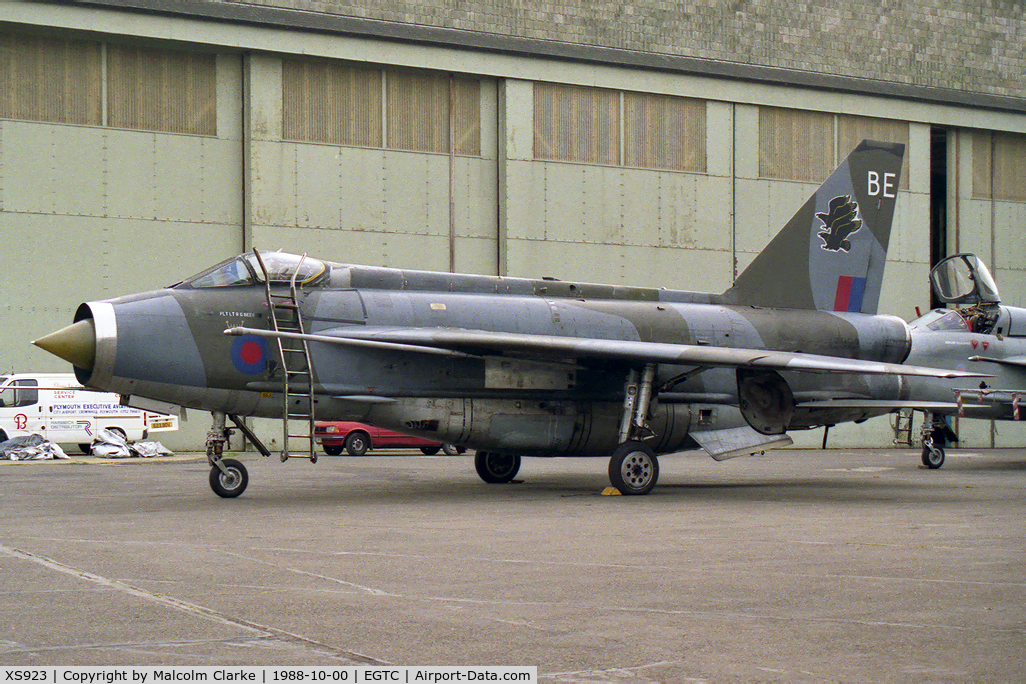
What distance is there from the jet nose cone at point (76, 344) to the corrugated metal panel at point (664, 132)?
22.5 metres

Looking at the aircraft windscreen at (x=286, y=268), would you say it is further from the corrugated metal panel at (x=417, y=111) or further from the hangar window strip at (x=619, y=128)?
the hangar window strip at (x=619, y=128)

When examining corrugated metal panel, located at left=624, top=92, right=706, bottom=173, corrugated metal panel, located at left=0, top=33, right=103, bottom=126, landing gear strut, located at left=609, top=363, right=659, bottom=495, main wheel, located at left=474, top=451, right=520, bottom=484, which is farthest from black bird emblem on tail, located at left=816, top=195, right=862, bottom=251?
corrugated metal panel, located at left=0, top=33, right=103, bottom=126

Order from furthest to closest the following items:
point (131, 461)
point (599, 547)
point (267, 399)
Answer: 1. point (131, 461)
2. point (267, 399)
3. point (599, 547)

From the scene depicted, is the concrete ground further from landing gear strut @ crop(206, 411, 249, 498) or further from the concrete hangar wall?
the concrete hangar wall

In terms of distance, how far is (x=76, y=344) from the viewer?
37.8ft

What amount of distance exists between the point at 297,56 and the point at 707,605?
25.3 m

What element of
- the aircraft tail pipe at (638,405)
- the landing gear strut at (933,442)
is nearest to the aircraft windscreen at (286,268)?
the aircraft tail pipe at (638,405)

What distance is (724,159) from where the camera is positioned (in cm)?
3291

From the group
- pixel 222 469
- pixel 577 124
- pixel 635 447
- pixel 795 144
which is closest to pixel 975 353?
pixel 635 447

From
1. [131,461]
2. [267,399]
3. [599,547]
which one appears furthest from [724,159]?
[599,547]

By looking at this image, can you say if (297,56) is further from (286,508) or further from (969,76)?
(969,76)

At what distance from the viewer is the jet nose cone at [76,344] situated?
11.4 meters

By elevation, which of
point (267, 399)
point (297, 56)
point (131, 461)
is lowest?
point (131, 461)

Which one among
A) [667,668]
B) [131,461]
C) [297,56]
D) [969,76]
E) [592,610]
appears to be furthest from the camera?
[969,76]
